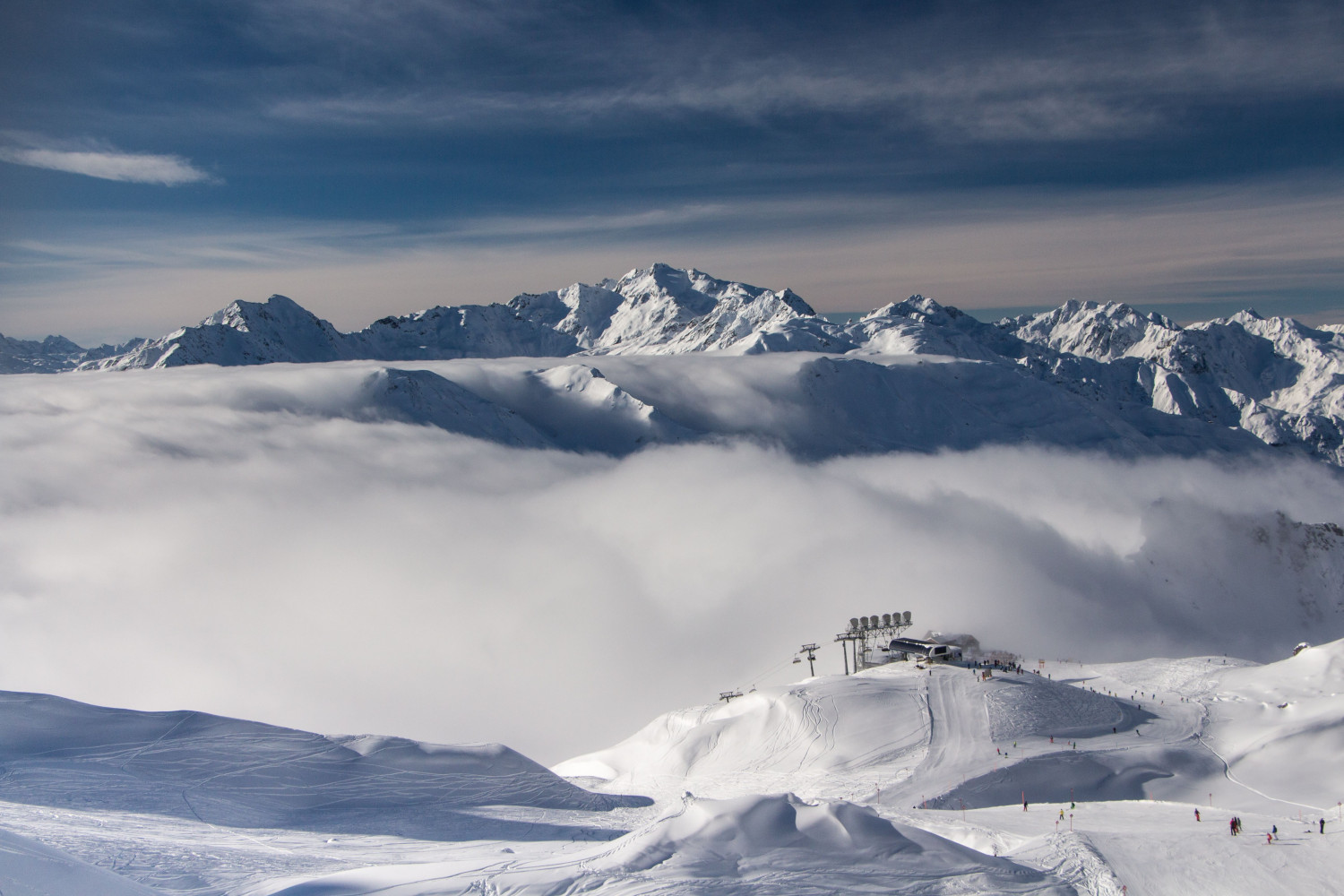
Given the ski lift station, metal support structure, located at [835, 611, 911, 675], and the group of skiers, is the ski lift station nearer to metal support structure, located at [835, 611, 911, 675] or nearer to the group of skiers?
metal support structure, located at [835, 611, 911, 675]

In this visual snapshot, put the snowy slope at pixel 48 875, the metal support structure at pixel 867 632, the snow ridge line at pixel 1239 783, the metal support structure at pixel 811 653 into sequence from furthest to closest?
the metal support structure at pixel 811 653 < the metal support structure at pixel 867 632 < the snow ridge line at pixel 1239 783 < the snowy slope at pixel 48 875

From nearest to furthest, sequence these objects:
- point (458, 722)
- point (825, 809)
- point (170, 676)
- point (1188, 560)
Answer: point (825, 809) < point (458, 722) < point (170, 676) < point (1188, 560)

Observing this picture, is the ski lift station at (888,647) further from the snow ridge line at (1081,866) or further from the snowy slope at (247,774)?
the snow ridge line at (1081,866)

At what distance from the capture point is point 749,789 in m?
45.4

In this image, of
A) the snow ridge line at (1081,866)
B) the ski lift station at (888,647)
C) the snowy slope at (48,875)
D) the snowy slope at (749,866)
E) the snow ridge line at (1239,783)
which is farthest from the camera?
the ski lift station at (888,647)

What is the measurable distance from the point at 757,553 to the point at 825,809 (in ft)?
476

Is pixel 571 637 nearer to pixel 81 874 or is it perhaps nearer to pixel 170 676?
pixel 170 676

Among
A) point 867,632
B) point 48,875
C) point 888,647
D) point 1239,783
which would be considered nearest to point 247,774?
point 48,875

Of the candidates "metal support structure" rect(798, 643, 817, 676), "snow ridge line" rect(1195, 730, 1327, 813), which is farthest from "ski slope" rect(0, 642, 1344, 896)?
"metal support structure" rect(798, 643, 817, 676)

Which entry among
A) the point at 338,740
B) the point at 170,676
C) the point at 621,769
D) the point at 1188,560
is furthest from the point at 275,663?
the point at 1188,560

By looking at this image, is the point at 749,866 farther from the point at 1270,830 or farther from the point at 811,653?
the point at 811,653

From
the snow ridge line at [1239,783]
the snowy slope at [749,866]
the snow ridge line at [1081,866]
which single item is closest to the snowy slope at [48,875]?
the snowy slope at [749,866]

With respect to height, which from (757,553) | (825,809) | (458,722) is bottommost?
(458,722)

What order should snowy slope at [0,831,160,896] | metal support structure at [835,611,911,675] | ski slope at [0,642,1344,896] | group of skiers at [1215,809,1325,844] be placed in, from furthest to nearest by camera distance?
metal support structure at [835,611,911,675] → group of skiers at [1215,809,1325,844] → ski slope at [0,642,1344,896] → snowy slope at [0,831,160,896]
